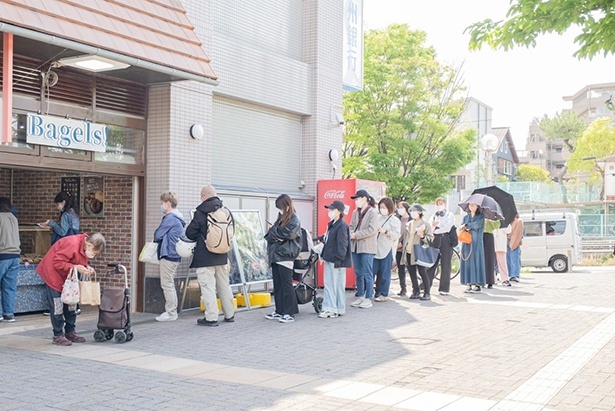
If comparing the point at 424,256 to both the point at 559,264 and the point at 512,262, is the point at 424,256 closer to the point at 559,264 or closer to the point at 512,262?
the point at 512,262

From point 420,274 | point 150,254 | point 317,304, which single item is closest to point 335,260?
point 317,304

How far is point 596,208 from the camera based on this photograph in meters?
46.8

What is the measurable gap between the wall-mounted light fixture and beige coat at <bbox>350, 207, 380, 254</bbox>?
4.63m

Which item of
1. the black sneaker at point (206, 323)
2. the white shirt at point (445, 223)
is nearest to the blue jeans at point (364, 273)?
the white shirt at point (445, 223)

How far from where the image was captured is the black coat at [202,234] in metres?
9.91

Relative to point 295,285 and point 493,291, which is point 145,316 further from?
point 493,291

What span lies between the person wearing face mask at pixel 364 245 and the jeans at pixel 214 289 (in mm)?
2640

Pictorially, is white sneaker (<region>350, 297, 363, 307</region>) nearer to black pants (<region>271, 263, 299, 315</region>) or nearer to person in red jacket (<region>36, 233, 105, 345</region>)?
black pants (<region>271, 263, 299, 315</region>)

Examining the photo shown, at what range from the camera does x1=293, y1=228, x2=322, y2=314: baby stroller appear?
11102 mm

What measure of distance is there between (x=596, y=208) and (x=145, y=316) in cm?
4181

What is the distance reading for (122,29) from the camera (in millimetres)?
9562

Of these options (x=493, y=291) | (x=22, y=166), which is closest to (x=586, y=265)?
(x=493, y=291)

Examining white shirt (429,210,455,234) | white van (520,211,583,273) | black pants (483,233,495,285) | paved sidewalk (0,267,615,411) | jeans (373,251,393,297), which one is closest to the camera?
paved sidewalk (0,267,615,411)

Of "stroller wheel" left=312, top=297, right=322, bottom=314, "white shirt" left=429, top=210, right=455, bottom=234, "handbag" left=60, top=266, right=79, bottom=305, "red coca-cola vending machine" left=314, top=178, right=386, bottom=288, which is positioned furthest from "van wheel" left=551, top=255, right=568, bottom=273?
"handbag" left=60, top=266, right=79, bottom=305
